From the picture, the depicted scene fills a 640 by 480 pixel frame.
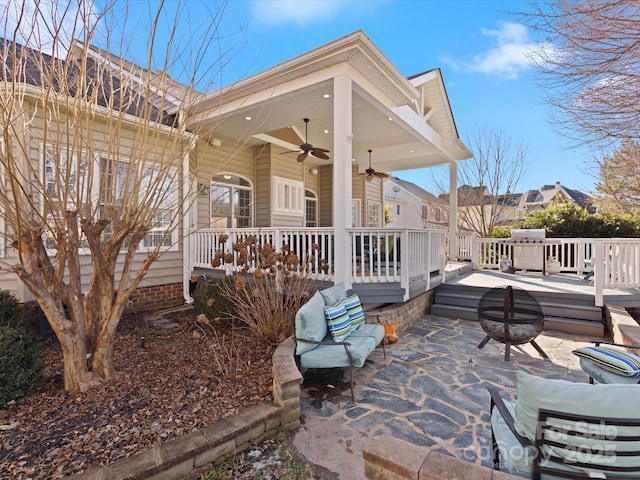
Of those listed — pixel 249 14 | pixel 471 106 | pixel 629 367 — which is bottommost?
pixel 629 367

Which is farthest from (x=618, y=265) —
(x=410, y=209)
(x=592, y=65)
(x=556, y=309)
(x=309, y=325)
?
(x=410, y=209)

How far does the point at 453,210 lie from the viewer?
9.94 metres

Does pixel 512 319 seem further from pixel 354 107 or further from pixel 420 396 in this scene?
pixel 354 107

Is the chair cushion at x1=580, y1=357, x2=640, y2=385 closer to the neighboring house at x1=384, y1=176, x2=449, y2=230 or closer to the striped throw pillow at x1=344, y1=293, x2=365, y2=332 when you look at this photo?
the striped throw pillow at x1=344, y1=293, x2=365, y2=332

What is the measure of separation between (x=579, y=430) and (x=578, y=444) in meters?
0.08

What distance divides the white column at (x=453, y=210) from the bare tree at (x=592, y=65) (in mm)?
4731

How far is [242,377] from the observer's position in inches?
129

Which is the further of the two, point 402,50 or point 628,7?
point 402,50

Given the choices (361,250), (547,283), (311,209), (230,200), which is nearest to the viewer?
(361,250)

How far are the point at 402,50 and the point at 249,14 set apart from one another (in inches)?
203

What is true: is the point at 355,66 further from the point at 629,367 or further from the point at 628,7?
the point at 629,367

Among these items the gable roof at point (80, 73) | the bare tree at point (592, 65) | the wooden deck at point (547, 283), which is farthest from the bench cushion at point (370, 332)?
the bare tree at point (592, 65)

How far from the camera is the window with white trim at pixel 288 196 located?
8.73m

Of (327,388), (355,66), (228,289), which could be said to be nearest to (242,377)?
(327,388)
